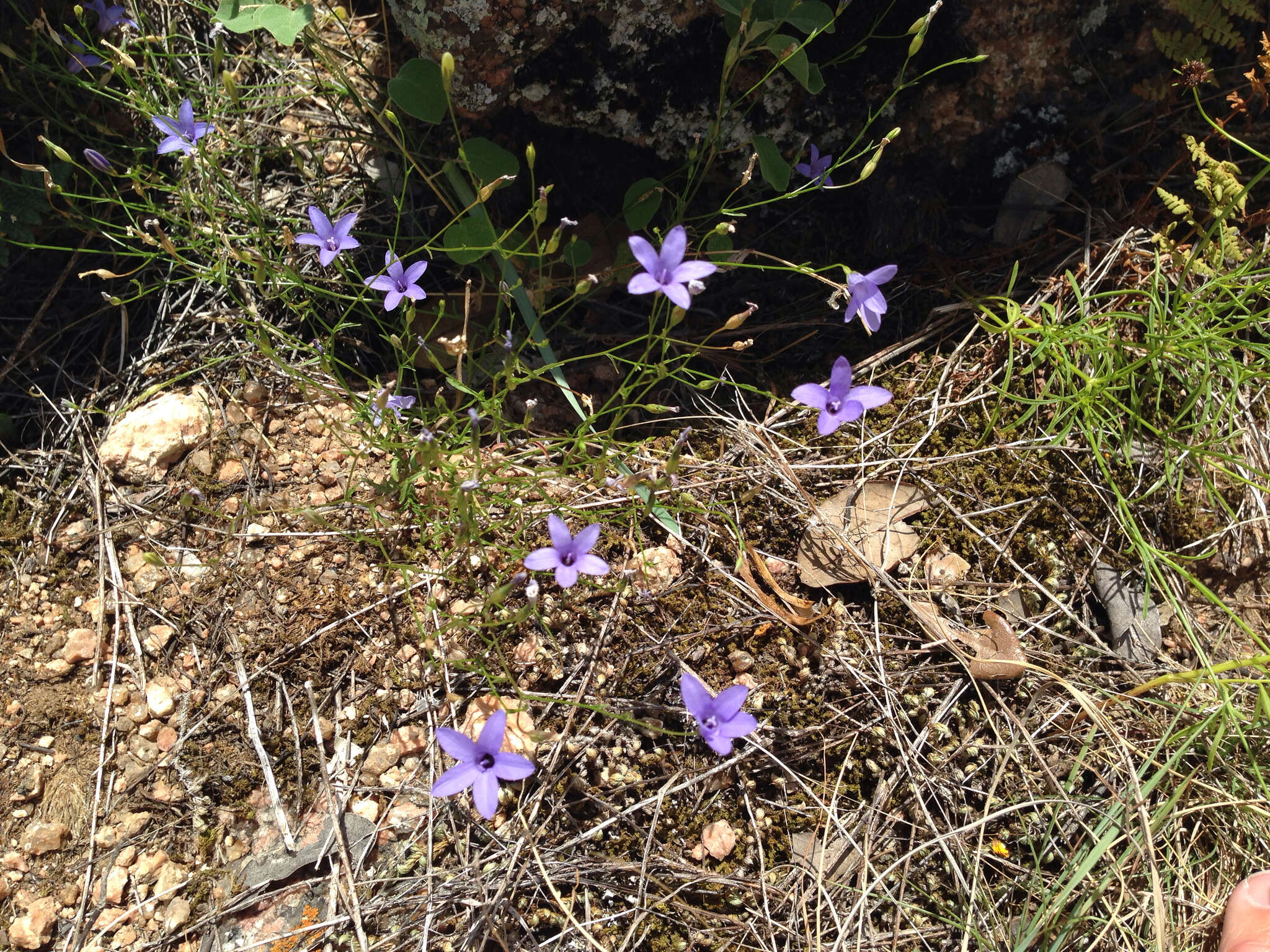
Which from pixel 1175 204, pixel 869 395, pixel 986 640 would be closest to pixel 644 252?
pixel 869 395

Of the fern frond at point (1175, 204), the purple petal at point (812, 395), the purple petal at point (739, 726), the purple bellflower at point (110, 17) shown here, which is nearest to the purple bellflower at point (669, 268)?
the purple petal at point (812, 395)

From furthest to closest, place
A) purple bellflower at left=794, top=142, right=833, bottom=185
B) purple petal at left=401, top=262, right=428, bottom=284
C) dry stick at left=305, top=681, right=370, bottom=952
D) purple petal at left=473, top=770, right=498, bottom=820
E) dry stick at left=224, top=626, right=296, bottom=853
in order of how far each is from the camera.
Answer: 1. purple bellflower at left=794, top=142, right=833, bottom=185
2. purple petal at left=401, top=262, right=428, bottom=284
3. dry stick at left=224, top=626, right=296, bottom=853
4. dry stick at left=305, top=681, right=370, bottom=952
5. purple petal at left=473, top=770, right=498, bottom=820

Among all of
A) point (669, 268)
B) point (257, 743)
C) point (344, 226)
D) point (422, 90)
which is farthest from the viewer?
point (422, 90)

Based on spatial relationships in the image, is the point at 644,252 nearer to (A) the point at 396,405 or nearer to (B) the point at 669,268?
(B) the point at 669,268

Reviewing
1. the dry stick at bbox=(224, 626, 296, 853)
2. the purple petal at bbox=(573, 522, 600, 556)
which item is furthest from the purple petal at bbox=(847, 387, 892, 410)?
the dry stick at bbox=(224, 626, 296, 853)

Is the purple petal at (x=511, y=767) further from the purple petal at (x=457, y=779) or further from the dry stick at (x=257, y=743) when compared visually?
the dry stick at (x=257, y=743)

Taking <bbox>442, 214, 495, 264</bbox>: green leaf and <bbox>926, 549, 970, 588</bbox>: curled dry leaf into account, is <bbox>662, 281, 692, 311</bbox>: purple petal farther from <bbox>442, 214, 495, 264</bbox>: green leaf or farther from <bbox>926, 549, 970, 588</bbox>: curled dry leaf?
<bbox>926, 549, 970, 588</bbox>: curled dry leaf

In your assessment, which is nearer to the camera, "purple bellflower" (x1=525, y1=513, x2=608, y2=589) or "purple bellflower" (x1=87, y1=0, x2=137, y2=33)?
"purple bellflower" (x1=525, y1=513, x2=608, y2=589)
